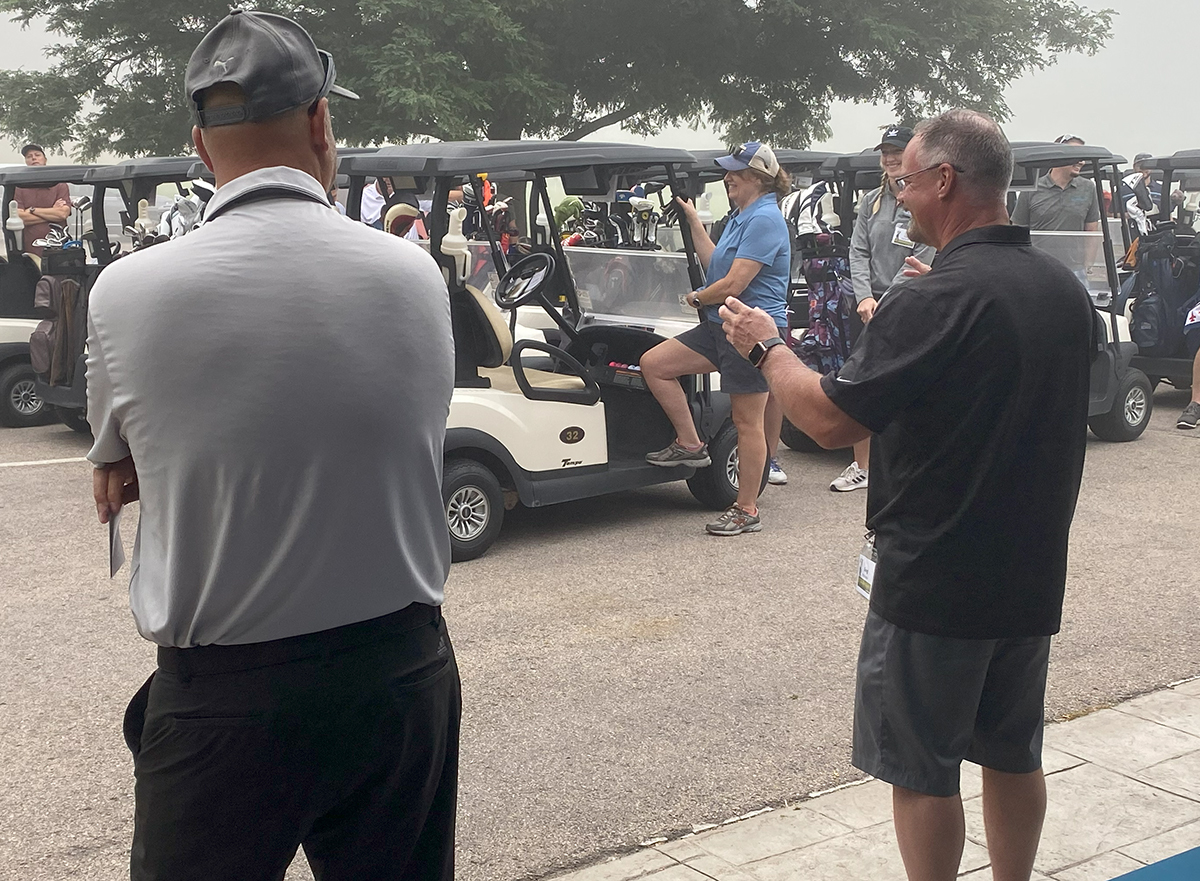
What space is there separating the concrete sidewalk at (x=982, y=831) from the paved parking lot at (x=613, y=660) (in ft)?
0.46

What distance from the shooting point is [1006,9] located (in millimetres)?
27812

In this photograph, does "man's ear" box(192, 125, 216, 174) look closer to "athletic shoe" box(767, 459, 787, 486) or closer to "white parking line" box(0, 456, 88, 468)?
"athletic shoe" box(767, 459, 787, 486)

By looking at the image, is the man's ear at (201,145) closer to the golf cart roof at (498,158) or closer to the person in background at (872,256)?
the golf cart roof at (498,158)

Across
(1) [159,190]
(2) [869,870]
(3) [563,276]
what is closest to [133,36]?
(1) [159,190]

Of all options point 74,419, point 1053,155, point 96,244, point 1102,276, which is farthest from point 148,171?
point 1102,276

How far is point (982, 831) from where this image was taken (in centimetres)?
312

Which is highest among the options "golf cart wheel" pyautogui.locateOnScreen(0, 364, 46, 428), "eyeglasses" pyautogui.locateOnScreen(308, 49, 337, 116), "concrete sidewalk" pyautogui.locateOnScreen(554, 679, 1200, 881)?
"eyeglasses" pyautogui.locateOnScreen(308, 49, 337, 116)

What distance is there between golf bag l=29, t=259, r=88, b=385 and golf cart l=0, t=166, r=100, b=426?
827 millimetres

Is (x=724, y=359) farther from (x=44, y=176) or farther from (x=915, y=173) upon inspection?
(x=44, y=176)

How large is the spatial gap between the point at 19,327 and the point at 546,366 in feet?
15.2

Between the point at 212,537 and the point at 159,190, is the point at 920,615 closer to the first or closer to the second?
the point at 212,537

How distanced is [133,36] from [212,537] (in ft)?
80.7

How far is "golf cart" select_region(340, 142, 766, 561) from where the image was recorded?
5.79 metres

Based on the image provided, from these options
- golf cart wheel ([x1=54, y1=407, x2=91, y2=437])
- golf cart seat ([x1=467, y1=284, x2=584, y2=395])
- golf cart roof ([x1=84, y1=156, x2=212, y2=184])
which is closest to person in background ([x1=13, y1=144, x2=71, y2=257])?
golf cart roof ([x1=84, y1=156, x2=212, y2=184])
